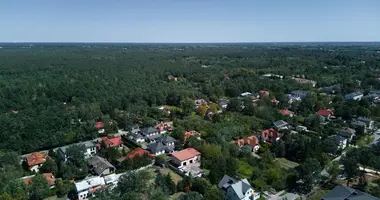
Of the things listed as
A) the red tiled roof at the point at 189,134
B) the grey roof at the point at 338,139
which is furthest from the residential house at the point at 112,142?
the grey roof at the point at 338,139

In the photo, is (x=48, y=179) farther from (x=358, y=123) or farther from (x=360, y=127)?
(x=358, y=123)

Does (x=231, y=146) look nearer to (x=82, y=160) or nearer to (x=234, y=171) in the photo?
(x=234, y=171)

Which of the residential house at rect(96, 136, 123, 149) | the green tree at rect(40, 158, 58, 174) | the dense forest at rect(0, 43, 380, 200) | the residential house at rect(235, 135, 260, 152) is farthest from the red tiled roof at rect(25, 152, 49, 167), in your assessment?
the residential house at rect(235, 135, 260, 152)

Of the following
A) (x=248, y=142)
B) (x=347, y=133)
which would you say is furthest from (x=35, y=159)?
(x=347, y=133)

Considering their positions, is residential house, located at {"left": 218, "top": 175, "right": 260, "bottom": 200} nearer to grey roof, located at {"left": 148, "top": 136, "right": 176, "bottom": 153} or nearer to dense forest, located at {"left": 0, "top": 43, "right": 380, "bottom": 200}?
dense forest, located at {"left": 0, "top": 43, "right": 380, "bottom": 200}

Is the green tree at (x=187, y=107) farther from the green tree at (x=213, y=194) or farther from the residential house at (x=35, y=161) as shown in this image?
the green tree at (x=213, y=194)
